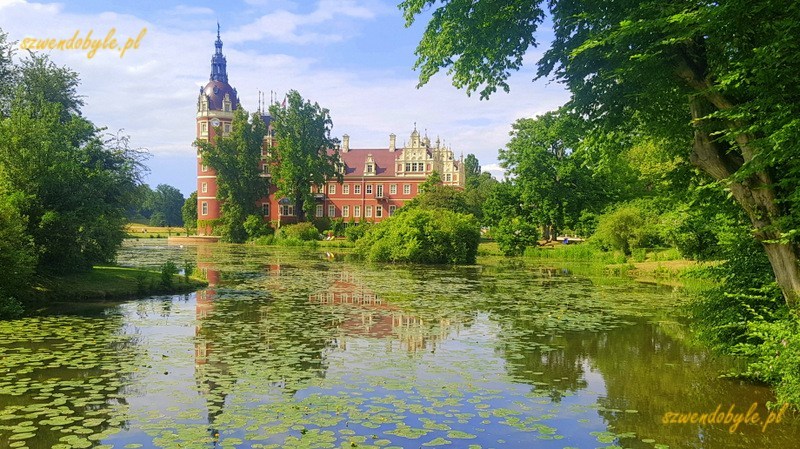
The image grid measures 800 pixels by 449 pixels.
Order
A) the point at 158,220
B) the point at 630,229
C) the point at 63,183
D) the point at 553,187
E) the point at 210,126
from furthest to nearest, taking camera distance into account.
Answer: the point at 158,220 → the point at 210,126 → the point at 553,187 → the point at 630,229 → the point at 63,183

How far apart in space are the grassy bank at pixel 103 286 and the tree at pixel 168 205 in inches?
3593

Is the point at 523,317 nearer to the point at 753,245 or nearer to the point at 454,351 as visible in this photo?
the point at 454,351

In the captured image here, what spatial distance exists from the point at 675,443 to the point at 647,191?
3907 cm

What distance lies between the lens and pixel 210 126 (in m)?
68.2

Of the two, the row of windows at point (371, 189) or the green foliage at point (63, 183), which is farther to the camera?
the row of windows at point (371, 189)

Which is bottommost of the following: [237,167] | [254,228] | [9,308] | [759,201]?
[9,308]

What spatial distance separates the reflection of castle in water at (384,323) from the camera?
12438 mm

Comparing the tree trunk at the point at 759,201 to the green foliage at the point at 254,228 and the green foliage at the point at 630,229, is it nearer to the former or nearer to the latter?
the green foliage at the point at 630,229

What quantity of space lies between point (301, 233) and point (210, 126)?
20.6 m

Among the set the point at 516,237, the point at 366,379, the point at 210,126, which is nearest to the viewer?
the point at 366,379

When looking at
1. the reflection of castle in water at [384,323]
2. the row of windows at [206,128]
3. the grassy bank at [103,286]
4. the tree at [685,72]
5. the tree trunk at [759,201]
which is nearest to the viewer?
the tree at [685,72]

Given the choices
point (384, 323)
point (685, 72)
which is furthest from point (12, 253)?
point (685, 72)

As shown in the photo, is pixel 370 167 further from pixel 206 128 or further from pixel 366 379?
pixel 366 379

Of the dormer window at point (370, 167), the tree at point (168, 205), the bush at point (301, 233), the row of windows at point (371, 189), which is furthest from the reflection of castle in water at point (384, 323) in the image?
the tree at point (168, 205)
